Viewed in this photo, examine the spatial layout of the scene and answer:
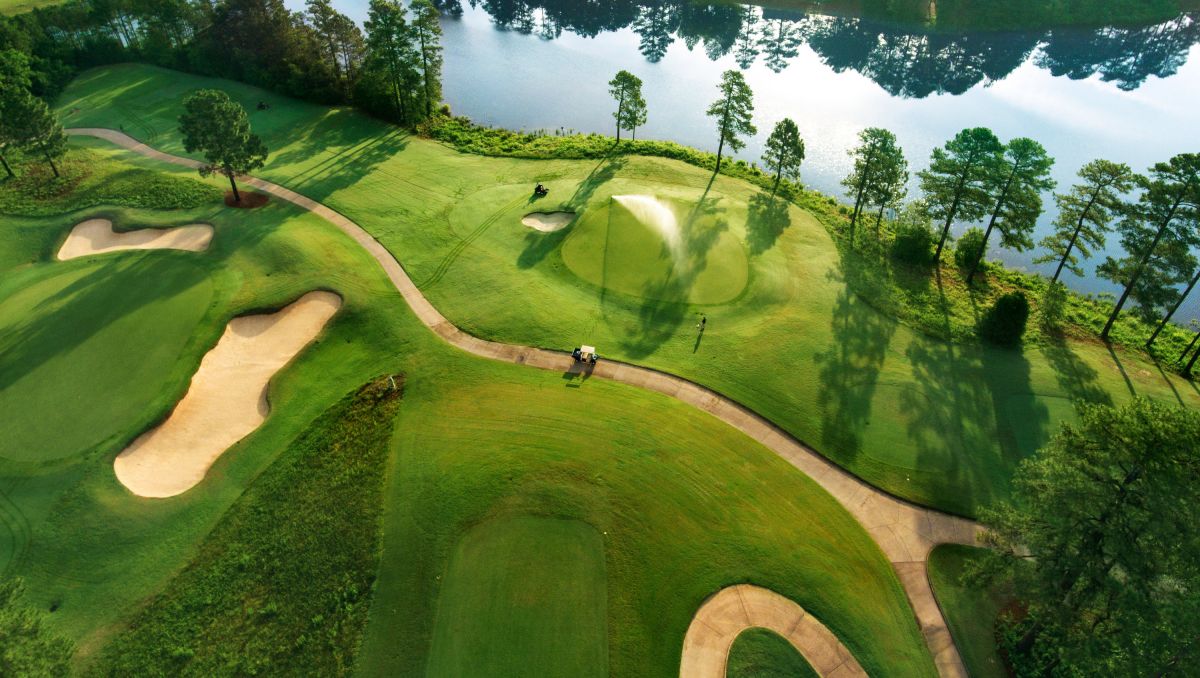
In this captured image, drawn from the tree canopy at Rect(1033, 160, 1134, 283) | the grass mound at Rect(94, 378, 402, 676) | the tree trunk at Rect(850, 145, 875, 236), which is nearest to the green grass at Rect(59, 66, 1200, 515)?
the tree trunk at Rect(850, 145, 875, 236)

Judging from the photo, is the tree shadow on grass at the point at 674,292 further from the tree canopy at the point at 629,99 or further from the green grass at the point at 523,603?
the tree canopy at the point at 629,99

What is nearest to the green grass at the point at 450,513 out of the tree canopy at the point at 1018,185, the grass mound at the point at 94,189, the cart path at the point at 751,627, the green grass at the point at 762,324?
the cart path at the point at 751,627

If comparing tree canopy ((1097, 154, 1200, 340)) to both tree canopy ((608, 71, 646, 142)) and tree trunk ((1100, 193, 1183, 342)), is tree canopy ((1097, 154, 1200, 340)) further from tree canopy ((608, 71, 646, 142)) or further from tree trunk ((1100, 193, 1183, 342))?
tree canopy ((608, 71, 646, 142))

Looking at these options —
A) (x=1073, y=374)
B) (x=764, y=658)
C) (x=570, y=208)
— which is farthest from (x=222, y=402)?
(x=1073, y=374)

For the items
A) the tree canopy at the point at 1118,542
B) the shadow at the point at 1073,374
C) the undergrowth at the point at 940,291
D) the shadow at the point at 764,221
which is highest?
the tree canopy at the point at 1118,542

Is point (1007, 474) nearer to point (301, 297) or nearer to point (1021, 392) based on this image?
point (1021, 392)

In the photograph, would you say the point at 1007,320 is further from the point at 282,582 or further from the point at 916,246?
the point at 282,582
